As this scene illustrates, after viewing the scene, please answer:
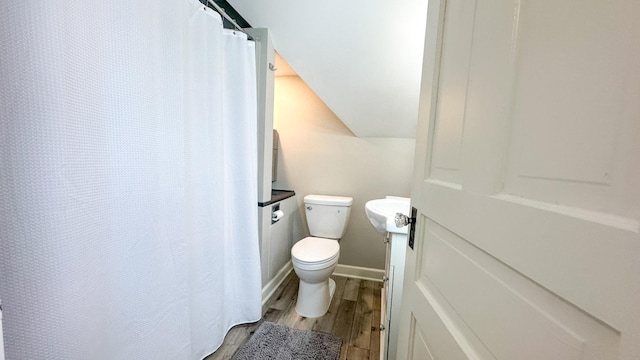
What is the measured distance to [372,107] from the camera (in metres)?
1.85

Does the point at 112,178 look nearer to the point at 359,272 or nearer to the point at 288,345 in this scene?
the point at 288,345

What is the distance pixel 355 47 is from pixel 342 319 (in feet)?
6.02

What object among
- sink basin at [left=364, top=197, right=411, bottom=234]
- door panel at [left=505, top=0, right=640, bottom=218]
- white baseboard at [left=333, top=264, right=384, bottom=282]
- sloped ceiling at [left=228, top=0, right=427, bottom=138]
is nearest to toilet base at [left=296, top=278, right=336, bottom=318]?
white baseboard at [left=333, top=264, right=384, bottom=282]

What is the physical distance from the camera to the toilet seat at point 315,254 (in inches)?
63.3

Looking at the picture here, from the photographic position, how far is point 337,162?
224 cm

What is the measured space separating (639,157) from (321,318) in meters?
1.82

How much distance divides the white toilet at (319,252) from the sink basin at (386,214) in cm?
49

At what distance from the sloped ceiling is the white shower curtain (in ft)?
1.17

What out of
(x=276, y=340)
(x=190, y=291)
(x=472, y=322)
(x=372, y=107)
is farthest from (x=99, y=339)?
(x=372, y=107)

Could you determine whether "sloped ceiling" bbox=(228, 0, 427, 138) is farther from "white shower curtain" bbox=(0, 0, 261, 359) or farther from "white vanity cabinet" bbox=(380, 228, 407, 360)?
"white vanity cabinet" bbox=(380, 228, 407, 360)

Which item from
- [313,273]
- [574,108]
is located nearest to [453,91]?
[574,108]

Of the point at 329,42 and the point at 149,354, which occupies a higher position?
the point at 329,42

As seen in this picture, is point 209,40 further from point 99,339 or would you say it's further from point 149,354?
point 149,354

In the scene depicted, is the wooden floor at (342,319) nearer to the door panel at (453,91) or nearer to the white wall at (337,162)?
the white wall at (337,162)
